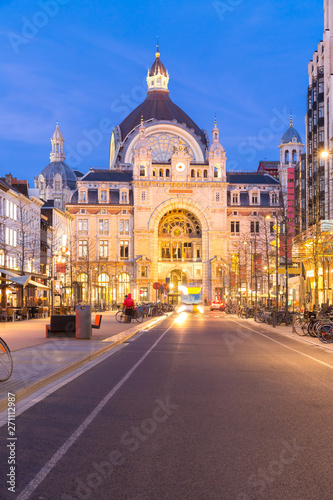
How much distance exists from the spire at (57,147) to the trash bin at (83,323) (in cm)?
15877

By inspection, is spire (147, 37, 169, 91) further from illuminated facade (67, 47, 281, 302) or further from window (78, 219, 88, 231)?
window (78, 219, 88, 231)

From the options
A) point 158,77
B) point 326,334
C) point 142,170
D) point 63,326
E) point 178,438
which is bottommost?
point 178,438

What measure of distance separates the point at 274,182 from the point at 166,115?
1031 inches

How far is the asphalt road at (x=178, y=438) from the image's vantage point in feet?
19.5

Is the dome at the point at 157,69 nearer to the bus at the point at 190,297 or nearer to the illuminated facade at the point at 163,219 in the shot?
the illuminated facade at the point at 163,219

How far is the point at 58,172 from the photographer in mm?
171625

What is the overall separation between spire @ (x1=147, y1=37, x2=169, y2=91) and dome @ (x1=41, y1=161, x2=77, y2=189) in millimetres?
34915

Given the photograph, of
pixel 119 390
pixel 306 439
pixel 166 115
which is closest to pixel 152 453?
pixel 306 439

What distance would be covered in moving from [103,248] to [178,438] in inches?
4398

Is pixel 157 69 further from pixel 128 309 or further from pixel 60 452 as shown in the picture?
pixel 60 452

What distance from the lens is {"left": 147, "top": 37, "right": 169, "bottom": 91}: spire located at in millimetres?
150625

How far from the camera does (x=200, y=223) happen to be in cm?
12075

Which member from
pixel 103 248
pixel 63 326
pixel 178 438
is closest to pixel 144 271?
pixel 103 248

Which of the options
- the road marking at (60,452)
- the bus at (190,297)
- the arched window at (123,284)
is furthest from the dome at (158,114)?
the road marking at (60,452)
